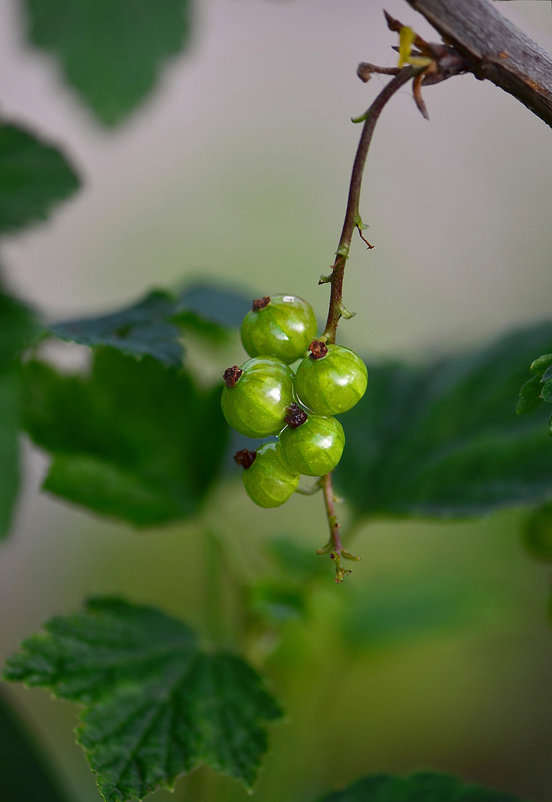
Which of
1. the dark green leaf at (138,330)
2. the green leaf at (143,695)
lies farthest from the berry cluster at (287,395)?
the green leaf at (143,695)

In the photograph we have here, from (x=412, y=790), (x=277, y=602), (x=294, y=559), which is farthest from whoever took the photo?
(x=294, y=559)

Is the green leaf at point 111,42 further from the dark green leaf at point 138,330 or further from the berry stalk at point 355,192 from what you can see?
the berry stalk at point 355,192

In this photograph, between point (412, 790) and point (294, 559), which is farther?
point (294, 559)

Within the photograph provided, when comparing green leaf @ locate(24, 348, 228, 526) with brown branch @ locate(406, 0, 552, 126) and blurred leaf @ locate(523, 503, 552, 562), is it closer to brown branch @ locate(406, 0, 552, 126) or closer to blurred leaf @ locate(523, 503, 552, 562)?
blurred leaf @ locate(523, 503, 552, 562)

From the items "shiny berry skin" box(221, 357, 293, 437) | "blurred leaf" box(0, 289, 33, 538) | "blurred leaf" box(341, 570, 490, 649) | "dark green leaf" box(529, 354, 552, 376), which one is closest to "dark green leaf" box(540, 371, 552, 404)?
"dark green leaf" box(529, 354, 552, 376)

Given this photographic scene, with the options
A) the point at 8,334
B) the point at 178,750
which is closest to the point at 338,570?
the point at 178,750

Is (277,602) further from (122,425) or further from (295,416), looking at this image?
(295,416)

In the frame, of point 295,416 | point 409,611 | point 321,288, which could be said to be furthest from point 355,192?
point 321,288
